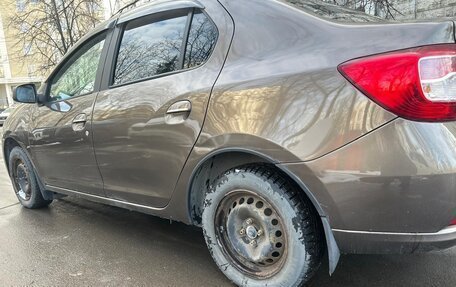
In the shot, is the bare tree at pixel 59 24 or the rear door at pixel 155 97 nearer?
the rear door at pixel 155 97

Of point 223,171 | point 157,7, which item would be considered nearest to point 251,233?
point 223,171

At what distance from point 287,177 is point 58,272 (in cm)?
191

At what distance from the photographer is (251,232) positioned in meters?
2.53

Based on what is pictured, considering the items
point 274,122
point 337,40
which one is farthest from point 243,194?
point 337,40

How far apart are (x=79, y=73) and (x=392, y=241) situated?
9.40ft

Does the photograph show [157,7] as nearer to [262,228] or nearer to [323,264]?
[262,228]

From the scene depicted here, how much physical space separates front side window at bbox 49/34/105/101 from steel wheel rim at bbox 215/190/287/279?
1608 millimetres

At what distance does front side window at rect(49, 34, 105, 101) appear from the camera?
139 inches

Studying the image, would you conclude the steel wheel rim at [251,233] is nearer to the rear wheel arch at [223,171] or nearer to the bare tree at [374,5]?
the rear wheel arch at [223,171]

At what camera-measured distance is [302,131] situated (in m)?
2.14

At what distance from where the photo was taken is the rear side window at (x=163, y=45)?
8.95ft

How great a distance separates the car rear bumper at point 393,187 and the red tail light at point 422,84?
54mm

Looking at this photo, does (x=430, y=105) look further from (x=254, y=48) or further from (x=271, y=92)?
(x=254, y=48)

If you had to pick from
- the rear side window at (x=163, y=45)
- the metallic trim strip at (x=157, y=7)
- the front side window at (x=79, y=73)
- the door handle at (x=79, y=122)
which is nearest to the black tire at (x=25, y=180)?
the front side window at (x=79, y=73)
